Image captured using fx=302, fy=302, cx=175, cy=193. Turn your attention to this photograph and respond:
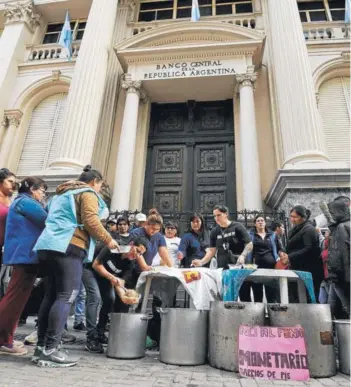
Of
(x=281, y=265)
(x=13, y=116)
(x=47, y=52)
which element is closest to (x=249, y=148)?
(x=281, y=265)

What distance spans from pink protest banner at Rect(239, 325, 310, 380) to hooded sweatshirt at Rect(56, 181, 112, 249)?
4.86ft

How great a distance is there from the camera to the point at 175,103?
413 inches

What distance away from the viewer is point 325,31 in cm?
1012

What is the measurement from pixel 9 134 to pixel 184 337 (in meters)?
10.0

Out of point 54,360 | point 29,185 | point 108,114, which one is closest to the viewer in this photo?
point 54,360

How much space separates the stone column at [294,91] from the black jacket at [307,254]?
3.32 metres

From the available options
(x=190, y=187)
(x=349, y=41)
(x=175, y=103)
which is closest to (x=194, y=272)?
(x=190, y=187)

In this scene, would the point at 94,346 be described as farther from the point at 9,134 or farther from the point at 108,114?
the point at 9,134

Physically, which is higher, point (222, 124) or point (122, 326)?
point (222, 124)

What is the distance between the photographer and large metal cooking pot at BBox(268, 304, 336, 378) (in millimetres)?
2525

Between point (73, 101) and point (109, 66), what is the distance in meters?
2.83

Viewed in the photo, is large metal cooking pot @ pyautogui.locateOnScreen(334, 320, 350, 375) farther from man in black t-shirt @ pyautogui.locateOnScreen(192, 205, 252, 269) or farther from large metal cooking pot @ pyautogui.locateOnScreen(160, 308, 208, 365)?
man in black t-shirt @ pyautogui.locateOnScreen(192, 205, 252, 269)

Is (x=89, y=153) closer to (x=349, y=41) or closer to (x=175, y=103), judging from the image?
(x=175, y=103)

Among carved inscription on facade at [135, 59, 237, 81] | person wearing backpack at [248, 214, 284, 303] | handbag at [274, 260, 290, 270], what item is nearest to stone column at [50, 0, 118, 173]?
carved inscription on facade at [135, 59, 237, 81]
